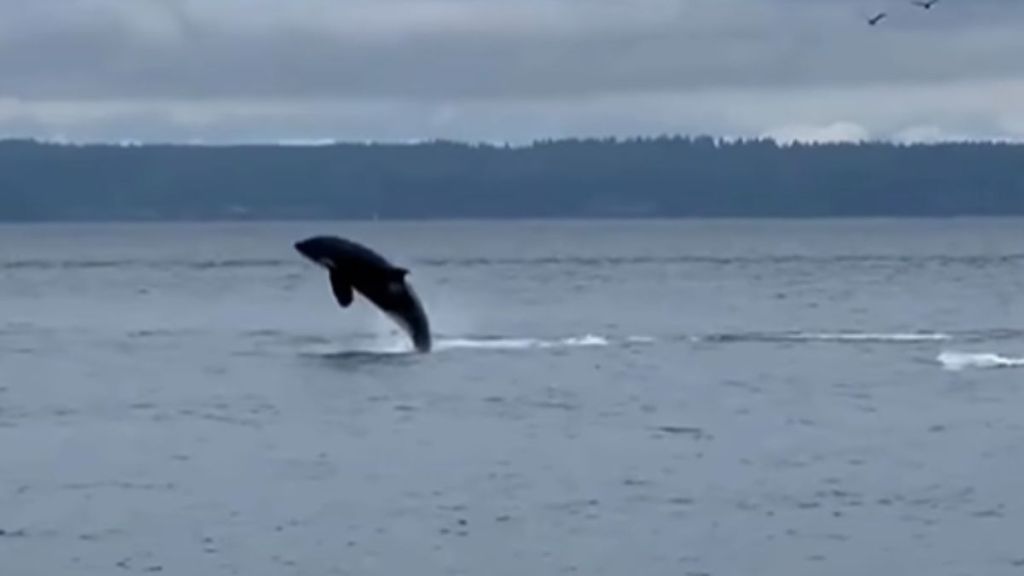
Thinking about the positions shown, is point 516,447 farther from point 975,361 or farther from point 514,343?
point 514,343

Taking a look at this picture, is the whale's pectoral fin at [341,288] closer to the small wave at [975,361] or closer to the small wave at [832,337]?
the small wave at [975,361]

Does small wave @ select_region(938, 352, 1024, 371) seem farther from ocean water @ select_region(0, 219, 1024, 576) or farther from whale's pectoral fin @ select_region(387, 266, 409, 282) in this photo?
whale's pectoral fin @ select_region(387, 266, 409, 282)

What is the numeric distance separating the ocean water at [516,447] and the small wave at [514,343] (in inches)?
7.0

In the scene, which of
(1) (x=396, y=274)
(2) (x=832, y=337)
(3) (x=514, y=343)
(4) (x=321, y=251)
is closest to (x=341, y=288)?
(4) (x=321, y=251)

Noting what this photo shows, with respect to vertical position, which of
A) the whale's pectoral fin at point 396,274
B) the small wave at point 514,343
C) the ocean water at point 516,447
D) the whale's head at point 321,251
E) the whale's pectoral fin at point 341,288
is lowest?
the ocean water at point 516,447

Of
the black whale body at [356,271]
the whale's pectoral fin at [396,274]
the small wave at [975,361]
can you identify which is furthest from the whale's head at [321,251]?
the small wave at [975,361]

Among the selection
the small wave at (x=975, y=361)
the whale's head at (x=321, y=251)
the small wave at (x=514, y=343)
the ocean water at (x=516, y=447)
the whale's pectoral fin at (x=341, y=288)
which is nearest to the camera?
the ocean water at (x=516, y=447)

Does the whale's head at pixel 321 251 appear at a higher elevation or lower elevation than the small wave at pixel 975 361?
higher

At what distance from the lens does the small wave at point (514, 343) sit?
77.6 metres

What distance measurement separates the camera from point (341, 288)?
61250 mm

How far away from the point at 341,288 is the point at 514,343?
1929cm

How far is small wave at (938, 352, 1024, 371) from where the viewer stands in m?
70.0

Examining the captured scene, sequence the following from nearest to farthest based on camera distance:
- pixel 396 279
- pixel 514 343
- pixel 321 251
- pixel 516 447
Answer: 1. pixel 516 447
2. pixel 321 251
3. pixel 396 279
4. pixel 514 343

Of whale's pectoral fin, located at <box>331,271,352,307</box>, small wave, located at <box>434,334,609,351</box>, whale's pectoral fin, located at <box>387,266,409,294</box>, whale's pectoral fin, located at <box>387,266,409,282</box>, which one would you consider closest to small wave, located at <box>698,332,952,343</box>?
small wave, located at <box>434,334,609,351</box>
